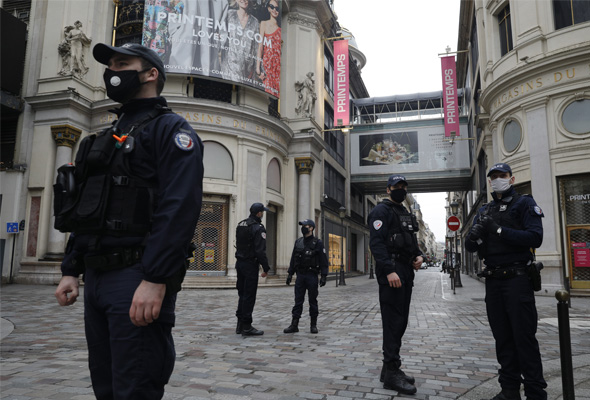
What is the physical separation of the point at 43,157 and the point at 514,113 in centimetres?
2063

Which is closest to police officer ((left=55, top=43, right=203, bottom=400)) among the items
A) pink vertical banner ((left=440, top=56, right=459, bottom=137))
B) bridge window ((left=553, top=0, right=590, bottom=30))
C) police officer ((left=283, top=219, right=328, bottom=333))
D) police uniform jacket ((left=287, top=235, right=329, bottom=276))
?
police officer ((left=283, top=219, right=328, bottom=333))

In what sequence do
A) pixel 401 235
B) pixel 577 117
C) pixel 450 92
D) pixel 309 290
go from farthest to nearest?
pixel 450 92
pixel 577 117
pixel 309 290
pixel 401 235

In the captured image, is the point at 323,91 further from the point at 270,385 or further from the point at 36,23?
the point at 270,385

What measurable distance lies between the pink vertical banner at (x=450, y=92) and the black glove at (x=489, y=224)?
24626 millimetres

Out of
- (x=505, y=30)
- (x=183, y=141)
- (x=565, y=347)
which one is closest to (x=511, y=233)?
(x=565, y=347)

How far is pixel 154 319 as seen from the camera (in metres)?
2.02

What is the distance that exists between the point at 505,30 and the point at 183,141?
2001 cm

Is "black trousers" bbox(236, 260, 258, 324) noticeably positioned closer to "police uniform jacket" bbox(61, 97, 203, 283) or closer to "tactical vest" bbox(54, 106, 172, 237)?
"police uniform jacket" bbox(61, 97, 203, 283)

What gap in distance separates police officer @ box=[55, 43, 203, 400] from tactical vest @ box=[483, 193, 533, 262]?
3.15 metres

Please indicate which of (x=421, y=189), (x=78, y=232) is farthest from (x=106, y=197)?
(x=421, y=189)

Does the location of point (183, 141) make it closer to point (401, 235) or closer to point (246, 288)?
point (401, 235)

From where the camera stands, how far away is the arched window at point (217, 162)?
1988 cm

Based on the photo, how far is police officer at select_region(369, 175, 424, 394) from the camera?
442cm

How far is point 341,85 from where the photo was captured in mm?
27141
